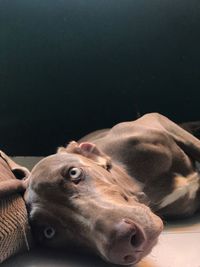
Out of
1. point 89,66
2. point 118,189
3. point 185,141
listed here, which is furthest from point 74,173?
point 89,66

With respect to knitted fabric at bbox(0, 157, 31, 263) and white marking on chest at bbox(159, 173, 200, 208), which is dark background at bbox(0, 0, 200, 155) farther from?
knitted fabric at bbox(0, 157, 31, 263)

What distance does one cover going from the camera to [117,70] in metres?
3.15

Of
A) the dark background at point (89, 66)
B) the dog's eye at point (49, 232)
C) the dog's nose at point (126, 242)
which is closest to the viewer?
the dog's nose at point (126, 242)

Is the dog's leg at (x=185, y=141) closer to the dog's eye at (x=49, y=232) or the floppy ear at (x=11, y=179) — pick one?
the floppy ear at (x=11, y=179)

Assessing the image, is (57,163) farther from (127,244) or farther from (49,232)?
(127,244)

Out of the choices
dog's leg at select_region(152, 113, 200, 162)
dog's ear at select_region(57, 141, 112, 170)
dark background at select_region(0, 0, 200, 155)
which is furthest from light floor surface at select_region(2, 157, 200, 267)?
dark background at select_region(0, 0, 200, 155)

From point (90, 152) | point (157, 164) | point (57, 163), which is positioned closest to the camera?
point (57, 163)

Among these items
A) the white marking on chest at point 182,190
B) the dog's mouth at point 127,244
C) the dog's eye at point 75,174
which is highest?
the dog's eye at point 75,174

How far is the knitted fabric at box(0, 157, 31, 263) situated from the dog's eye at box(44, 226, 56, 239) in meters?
0.05

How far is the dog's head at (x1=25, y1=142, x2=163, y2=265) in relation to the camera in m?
1.59

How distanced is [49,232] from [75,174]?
0.21 meters

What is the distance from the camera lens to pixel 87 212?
1.73m

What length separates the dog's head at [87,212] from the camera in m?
1.59

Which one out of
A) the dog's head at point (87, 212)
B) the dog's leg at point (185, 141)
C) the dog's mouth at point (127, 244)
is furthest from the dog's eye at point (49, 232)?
the dog's leg at point (185, 141)
